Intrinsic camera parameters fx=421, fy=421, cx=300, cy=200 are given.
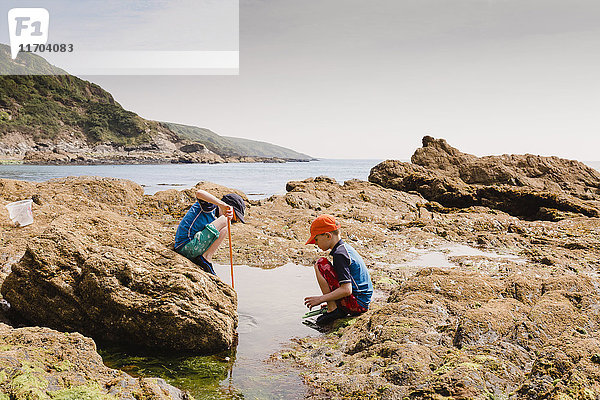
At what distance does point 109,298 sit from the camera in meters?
5.27

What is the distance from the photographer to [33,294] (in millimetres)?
5430

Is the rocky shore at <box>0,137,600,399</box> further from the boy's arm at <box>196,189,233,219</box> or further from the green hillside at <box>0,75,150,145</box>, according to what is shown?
the green hillside at <box>0,75,150,145</box>

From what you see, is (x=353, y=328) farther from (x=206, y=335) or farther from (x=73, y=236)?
(x=73, y=236)

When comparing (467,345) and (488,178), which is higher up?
(488,178)

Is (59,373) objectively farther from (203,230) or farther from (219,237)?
(219,237)

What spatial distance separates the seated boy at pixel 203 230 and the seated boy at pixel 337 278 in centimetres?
146

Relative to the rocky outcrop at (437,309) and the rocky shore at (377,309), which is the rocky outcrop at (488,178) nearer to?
the rocky outcrop at (437,309)

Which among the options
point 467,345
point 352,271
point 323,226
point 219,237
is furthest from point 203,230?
point 467,345

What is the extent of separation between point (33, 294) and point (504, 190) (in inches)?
784

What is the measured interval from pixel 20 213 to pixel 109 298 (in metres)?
6.41

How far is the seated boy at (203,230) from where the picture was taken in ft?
21.0

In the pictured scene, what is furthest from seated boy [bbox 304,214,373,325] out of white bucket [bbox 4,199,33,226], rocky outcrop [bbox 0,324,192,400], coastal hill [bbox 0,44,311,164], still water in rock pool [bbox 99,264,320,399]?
coastal hill [bbox 0,44,311,164]

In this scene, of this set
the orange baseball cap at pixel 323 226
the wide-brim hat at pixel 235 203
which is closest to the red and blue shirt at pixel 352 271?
the orange baseball cap at pixel 323 226

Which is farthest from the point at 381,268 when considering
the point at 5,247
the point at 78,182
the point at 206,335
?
the point at 78,182
